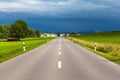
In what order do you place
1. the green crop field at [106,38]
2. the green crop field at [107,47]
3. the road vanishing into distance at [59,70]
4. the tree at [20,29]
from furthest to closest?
the tree at [20,29] → the green crop field at [106,38] → the green crop field at [107,47] → the road vanishing into distance at [59,70]

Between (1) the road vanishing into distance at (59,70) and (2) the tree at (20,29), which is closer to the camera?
(1) the road vanishing into distance at (59,70)

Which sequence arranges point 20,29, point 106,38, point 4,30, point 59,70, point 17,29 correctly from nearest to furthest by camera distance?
1. point 59,70
2. point 106,38
3. point 20,29
4. point 17,29
5. point 4,30

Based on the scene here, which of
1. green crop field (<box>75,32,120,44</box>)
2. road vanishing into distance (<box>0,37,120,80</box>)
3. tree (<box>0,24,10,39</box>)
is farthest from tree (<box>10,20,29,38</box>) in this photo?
road vanishing into distance (<box>0,37,120,80</box>)

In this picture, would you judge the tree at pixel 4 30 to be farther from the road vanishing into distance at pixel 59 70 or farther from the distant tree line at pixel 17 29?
the road vanishing into distance at pixel 59 70

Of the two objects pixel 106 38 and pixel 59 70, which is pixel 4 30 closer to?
pixel 106 38

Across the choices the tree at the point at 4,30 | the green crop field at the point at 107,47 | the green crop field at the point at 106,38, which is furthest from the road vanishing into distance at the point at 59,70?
the tree at the point at 4,30

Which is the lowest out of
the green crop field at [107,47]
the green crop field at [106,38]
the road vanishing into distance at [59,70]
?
the green crop field at [106,38]

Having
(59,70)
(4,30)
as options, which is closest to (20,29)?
(4,30)

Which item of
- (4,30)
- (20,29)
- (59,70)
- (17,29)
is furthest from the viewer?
(4,30)

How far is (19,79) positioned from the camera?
9273 mm

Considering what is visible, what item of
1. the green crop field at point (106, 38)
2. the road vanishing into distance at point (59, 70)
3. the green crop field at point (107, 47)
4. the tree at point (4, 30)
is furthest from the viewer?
the tree at point (4, 30)

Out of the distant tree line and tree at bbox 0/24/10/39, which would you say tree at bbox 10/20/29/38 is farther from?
tree at bbox 0/24/10/39

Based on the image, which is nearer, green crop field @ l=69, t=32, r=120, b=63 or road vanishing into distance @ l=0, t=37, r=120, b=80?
road vanishing into distance @ l=0, t=37, r=120, b=80

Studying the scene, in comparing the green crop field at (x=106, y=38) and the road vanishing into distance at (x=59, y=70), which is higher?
the road vanishing into distance at (x=59, y=70)
